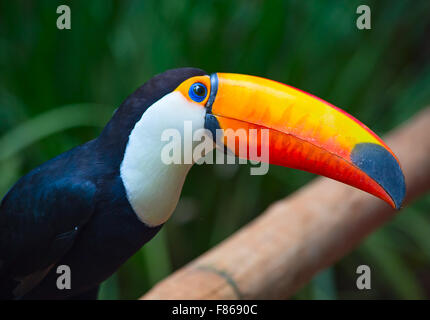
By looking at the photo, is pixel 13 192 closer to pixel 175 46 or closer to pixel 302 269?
pixel 302 269

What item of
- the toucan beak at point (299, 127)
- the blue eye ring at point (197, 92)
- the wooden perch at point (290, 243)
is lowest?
the wooden perch at point (290, 243)

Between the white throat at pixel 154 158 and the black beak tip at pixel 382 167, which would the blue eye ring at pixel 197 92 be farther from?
the black beak tip at pixel 382 167

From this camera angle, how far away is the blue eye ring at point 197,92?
1013 mm

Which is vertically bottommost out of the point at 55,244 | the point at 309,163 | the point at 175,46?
the point at 55,244

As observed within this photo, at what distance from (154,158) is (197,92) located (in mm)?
135

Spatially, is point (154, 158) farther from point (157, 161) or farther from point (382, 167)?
point (382, 167)

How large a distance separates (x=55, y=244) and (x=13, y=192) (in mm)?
155

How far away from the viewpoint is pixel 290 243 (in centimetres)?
144

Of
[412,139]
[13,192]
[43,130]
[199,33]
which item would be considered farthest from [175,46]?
[13,192]

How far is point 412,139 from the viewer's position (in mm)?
1818

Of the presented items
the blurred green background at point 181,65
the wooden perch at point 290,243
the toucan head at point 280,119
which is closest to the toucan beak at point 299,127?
the toucan head at point 280,119

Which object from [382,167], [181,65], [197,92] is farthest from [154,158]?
[181,65]

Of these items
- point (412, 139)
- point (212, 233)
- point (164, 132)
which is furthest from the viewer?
point (212, 233)

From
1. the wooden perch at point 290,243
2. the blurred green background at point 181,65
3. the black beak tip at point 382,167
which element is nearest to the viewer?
the black beak tip at point 382,167
